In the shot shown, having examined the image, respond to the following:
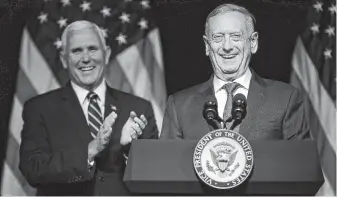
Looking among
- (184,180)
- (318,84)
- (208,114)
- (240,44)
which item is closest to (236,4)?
(240,44)

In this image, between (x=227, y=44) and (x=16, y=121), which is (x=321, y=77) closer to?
(x=227, y=44)

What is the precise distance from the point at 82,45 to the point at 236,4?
134 centimetres

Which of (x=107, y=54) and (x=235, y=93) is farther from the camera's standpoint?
(x=107, y=54)

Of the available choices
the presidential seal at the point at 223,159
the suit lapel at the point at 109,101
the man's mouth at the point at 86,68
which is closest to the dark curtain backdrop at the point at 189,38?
the suit lapel at the point at 109,101

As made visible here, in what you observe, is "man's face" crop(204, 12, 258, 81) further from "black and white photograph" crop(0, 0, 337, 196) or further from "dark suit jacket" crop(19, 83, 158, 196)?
"dark suit jacket" crop(19, 83, 158, 196)

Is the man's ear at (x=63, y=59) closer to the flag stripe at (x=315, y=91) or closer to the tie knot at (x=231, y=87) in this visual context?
the tie knot at (x=231, y=87)

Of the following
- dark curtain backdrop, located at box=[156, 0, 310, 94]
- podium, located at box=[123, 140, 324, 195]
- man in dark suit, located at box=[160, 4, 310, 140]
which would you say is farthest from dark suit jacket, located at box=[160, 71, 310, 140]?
podium, located at box=[123, 140, 324, 195]

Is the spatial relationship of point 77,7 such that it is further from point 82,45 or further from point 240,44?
point 240,44

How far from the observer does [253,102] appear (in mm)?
6332

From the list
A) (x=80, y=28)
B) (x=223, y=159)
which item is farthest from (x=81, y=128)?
(x=223, y=159)

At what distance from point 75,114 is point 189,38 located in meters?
1.16

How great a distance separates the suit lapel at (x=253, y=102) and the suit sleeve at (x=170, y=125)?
1.66 feet

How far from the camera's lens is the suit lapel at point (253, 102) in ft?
20.2

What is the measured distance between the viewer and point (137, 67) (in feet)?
22.6
